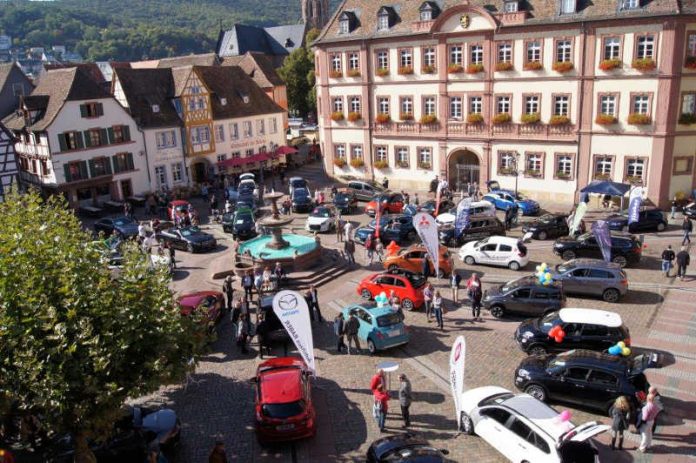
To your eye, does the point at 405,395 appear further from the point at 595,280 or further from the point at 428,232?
the point at 595,280

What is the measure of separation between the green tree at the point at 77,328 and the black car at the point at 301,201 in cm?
2859

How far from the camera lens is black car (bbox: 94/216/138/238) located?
3869cm

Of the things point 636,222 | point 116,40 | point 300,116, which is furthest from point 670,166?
point 116,40

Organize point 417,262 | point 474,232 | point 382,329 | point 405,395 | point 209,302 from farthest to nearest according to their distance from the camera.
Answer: point 474,232 → point 417,262 → point 209,302 → point 382,329 → point 405,395

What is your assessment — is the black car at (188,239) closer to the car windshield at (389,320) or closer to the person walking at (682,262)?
the car windshield at (389,320)

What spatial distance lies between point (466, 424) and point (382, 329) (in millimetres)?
5510

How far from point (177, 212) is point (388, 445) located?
3007 centimetres

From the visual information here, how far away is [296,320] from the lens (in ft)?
61.4

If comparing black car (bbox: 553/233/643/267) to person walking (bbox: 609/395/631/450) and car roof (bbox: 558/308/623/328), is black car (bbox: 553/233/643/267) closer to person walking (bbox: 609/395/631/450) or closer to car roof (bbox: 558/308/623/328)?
car roof (bbox: 558/308/623/328)

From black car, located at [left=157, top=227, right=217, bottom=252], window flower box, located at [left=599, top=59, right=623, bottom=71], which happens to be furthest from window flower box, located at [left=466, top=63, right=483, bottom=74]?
black car, located at [left=157, top=227, right=217, bottom=252]

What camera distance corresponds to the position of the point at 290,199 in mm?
45188

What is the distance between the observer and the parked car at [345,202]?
43.0 meters

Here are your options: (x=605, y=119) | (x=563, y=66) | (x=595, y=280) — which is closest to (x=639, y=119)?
(x=605, y=119)

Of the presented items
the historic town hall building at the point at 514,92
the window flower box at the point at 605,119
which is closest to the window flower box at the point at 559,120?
the historic town hall building at the point at 514,92
